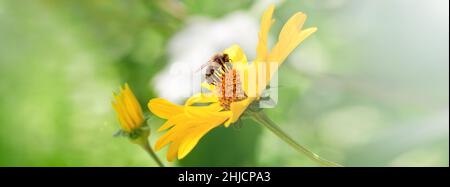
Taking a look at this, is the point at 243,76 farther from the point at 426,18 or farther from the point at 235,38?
the point at 426,18

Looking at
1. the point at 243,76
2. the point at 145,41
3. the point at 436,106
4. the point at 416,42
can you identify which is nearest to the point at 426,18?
the point at 416,42

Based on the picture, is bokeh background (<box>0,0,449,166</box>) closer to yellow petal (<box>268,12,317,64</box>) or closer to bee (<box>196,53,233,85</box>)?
bee (<box>196,53,233,85</box>)

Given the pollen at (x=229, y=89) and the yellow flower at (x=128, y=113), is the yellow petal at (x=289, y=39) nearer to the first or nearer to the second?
the pollen at (x=229, y=89)

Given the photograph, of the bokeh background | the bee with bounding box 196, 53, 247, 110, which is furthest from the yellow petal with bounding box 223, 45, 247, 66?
the bokeh background

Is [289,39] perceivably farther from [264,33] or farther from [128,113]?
[128,113]

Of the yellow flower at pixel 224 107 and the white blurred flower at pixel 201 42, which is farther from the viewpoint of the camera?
the white blurred flower at pixel 201 42

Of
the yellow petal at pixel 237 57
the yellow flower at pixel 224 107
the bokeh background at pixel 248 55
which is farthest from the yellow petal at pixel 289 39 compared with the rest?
the bokeh background at pixel 248 55
